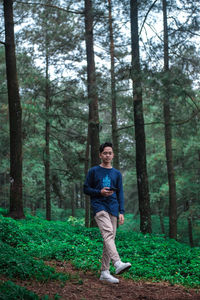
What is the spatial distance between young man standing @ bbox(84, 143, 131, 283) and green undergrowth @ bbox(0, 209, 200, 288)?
2.62ft

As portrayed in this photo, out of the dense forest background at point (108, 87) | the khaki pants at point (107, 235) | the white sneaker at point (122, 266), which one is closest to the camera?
the white sneaker at point (122, 266)

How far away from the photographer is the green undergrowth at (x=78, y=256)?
15.3 feet

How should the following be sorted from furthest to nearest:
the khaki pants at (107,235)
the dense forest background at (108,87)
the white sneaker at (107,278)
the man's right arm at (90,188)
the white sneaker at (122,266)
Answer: the dense forest background at (108,87) < the man's right arm at (90,188) < the white sneaker at (107,278) < the khaki pants at (107,235) < the white sneaker at (122,266)

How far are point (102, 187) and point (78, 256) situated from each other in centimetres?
206

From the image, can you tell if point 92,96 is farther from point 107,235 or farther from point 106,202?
point 107,235

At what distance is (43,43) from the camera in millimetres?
15859

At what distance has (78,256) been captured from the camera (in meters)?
6.39

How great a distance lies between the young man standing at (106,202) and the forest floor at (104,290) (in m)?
0.28

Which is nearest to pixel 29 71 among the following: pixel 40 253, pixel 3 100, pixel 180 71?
pixel 3 100

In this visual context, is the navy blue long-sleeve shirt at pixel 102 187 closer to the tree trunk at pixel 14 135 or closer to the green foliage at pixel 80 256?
the green foliage at pixel 80 256

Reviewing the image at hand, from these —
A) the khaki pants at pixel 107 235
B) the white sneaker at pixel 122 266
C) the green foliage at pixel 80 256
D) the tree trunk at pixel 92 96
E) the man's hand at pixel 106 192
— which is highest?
the tree trunk at pixel 92 96

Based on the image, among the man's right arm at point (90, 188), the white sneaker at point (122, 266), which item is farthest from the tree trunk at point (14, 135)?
the white sneaker at point (122, 266)

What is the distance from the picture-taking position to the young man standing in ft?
16.0

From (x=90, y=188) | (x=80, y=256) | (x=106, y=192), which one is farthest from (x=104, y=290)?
(x=80, y=256)
